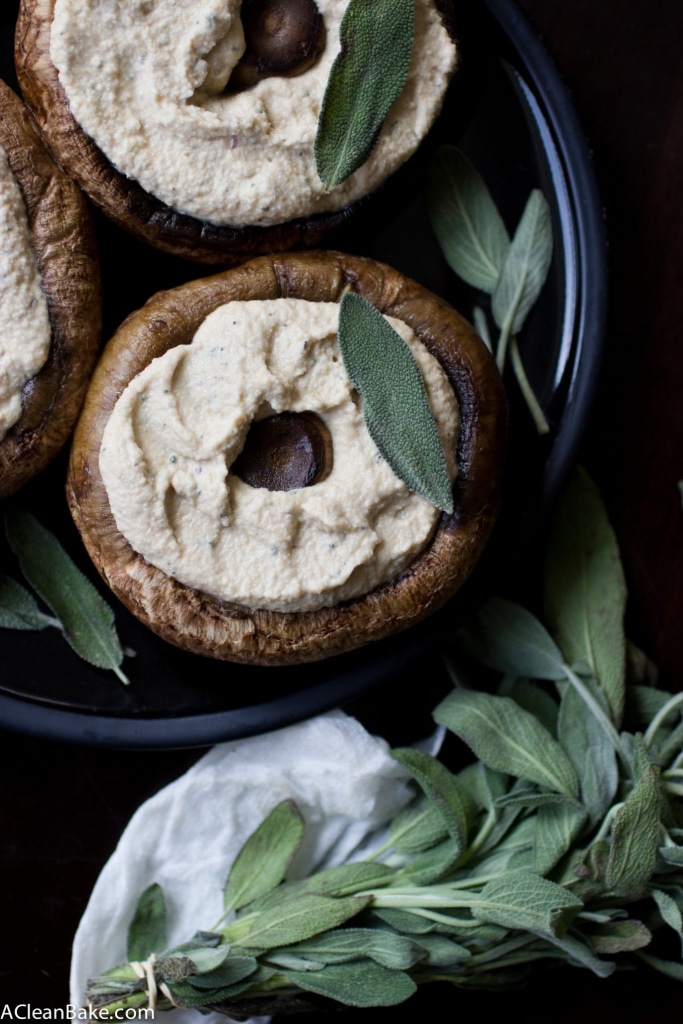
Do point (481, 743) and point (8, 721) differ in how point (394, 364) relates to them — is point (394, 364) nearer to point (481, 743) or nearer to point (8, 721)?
point (481, 743)

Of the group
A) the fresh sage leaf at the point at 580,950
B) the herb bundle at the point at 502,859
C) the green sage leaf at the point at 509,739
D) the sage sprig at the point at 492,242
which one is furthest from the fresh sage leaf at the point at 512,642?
the fresh sage leaf at the point at 580,950

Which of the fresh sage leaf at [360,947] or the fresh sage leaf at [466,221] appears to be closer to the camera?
the fresh sage leaf at [360,947]

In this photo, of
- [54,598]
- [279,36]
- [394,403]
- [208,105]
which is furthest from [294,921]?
[279,36]

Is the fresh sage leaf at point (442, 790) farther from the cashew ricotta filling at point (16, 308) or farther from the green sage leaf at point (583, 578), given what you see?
the cashew ricotta filling at point (16, 308)

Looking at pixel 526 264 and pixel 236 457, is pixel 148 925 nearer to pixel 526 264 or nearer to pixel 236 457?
pixel 236 457

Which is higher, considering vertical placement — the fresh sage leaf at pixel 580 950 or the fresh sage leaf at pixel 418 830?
the fresh sage leaf at pixel 418 830

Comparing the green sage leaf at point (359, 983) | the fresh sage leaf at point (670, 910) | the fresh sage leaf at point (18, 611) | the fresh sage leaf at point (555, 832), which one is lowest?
the fresh sage leaf at point (670, 910)
